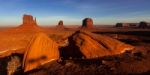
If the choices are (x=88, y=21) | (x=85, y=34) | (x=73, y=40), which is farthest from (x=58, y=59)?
(x=88, y=21)

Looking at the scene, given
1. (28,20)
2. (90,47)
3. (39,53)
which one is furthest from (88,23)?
(39,53)

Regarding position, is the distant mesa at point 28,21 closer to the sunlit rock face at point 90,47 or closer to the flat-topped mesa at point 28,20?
the flat-topped mesa at point 28,20

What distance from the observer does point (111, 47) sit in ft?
51.9

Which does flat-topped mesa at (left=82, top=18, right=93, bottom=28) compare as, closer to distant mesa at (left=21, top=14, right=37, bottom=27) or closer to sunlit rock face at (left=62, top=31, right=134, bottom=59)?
distant mesa at (left=21, top=14, right=37, bottom=27)

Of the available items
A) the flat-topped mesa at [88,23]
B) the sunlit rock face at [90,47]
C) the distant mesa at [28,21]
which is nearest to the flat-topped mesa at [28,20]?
the distant mesa at [28,21]

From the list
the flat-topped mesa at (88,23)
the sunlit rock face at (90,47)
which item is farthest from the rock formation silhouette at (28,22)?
the sunlit rock face at (90,47)

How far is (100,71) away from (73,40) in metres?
5.07

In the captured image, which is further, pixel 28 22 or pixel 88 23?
pixel 88 23

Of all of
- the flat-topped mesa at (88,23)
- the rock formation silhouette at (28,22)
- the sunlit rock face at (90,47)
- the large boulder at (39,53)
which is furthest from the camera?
the flat-topped mesa at (88,23)

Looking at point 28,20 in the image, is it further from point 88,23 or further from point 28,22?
point 88,23

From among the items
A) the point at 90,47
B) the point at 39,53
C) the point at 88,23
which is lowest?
the point at 88,23

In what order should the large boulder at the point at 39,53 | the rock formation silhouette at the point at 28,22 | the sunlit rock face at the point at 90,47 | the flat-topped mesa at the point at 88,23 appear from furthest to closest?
the flat-topped mesa at the point at 88,23 < the rock formation silhouette at the point at 28,22 < the sunlit rock face at the point at 90,47 < the large boulder at the point at 39,53

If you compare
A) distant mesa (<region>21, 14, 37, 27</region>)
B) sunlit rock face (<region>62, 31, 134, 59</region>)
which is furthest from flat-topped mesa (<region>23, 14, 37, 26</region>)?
sunlit rock face (<region>62, 31, 134, 59</region>)

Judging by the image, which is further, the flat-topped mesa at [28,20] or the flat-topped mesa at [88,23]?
the flat-topped mesa at [88,23]
